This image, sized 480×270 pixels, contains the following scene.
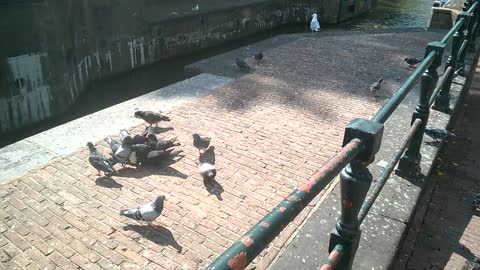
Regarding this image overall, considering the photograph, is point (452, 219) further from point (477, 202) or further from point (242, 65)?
point (242, 65)

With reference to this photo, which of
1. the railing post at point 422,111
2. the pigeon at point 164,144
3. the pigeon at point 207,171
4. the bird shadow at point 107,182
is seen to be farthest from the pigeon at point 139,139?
the railing post at point 422,111

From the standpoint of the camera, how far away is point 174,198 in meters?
4.96

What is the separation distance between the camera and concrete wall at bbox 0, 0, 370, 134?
961 centimetres

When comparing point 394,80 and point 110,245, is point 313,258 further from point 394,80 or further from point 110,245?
point 394,80

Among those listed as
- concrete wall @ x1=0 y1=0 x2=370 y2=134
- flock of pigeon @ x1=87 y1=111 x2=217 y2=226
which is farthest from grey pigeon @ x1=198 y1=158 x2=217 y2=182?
concrete wall @ x1=0 y1=0 x2=370 y2=134

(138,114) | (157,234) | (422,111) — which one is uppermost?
(422,111)

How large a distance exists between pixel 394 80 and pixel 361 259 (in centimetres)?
815

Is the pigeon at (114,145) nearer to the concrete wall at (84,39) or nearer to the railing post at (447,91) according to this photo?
the railing post at (447,91)

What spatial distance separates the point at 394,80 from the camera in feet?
33.0

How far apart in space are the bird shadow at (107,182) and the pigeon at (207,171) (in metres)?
1.10

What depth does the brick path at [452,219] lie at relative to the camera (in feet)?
12.8

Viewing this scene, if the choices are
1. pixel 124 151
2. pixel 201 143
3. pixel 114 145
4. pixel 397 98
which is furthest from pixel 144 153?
pixel 397 98

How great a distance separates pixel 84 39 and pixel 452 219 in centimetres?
1190

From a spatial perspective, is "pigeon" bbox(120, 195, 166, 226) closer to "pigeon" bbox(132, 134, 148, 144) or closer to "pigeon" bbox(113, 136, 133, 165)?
"pigeon" bbox(113, 136, 133, 165)
